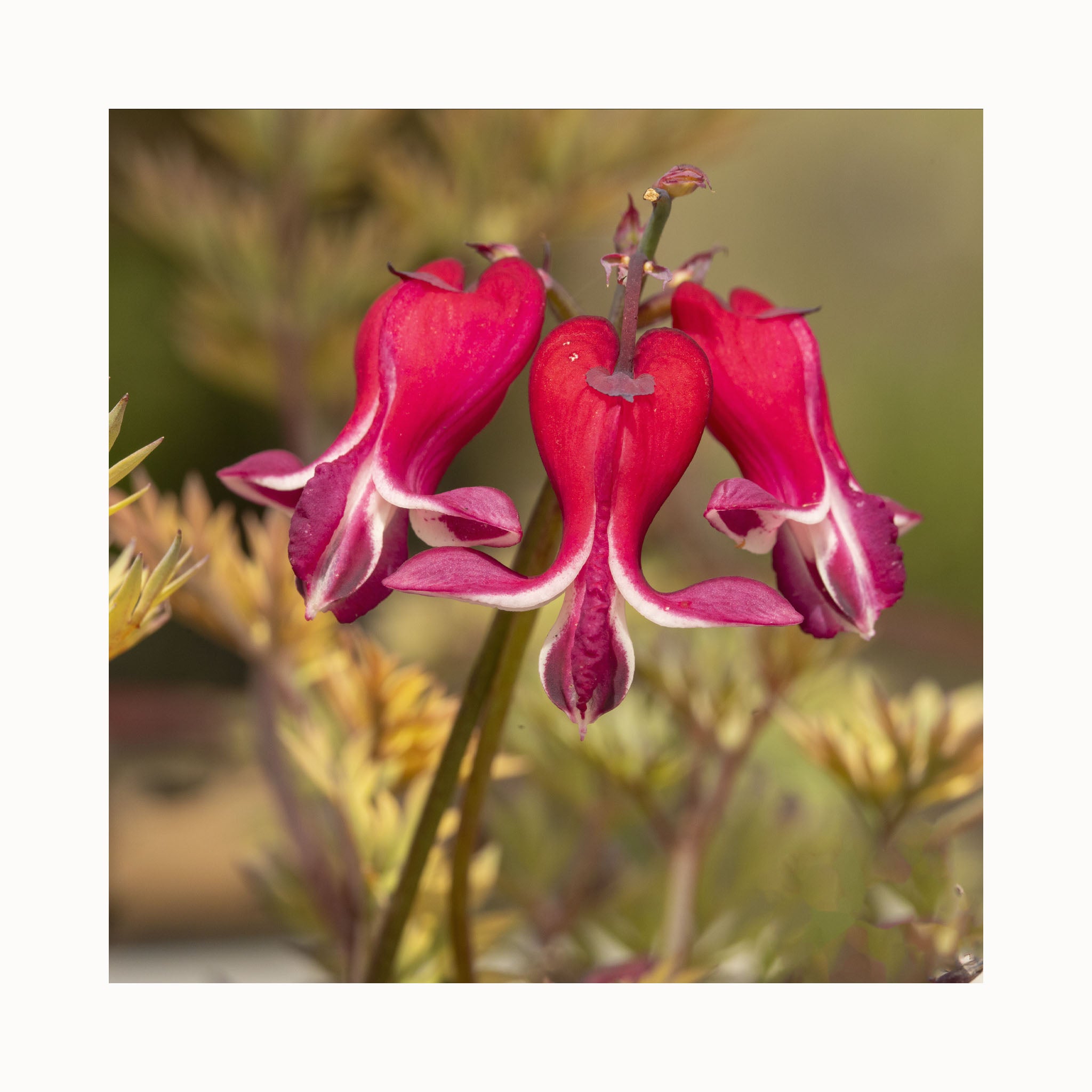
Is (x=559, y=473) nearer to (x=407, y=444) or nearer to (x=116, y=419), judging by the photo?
(x=407, y=444)

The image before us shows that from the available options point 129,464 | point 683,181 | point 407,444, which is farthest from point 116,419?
point 683,181

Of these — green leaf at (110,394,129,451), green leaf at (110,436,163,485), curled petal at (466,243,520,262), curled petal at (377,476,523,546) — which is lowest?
curled petal at (377,476,523,546)

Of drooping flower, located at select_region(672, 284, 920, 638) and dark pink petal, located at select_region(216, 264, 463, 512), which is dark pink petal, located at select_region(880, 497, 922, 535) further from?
dark pink petal, located at select_region(216, 264, 463, 512)

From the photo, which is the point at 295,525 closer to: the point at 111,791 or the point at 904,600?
the point at 111,791

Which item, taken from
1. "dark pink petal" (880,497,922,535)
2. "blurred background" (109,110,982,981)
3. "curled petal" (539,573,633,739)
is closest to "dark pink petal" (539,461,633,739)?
"curled petal" (539,573,633,739)
